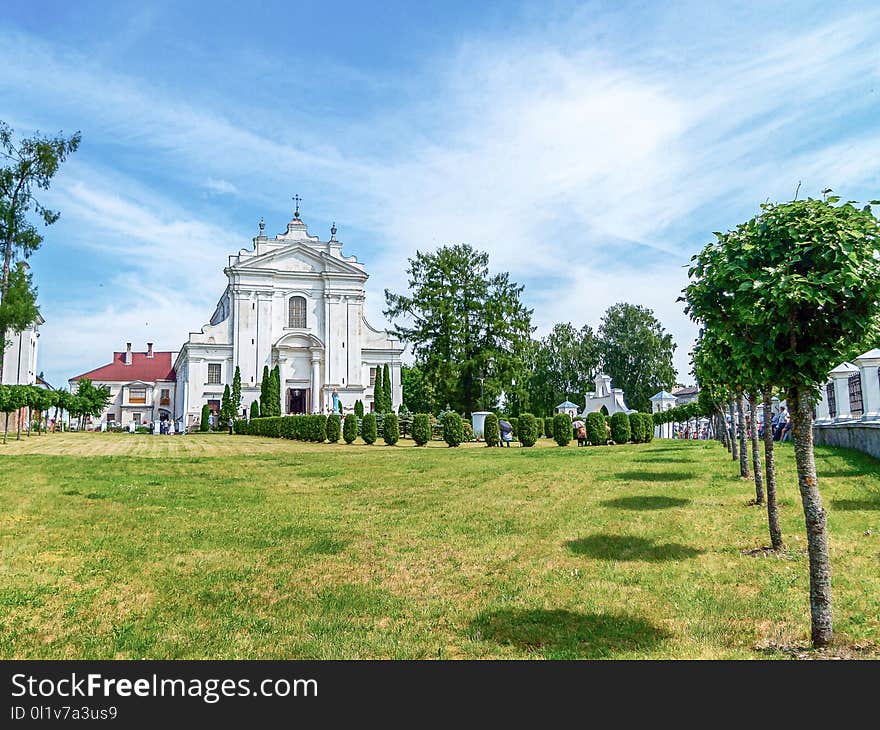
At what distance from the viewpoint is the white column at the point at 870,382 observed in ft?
53.4

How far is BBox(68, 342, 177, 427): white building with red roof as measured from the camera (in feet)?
200

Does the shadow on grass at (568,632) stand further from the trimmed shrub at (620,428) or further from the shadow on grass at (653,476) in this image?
the trimmed shrub at (620,428)

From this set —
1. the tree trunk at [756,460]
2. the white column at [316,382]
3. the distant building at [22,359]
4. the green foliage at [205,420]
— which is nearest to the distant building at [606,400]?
the white column at [316,382]

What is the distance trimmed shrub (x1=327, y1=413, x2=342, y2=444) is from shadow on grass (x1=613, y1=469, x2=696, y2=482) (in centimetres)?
1493

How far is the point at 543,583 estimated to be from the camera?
6309 mm

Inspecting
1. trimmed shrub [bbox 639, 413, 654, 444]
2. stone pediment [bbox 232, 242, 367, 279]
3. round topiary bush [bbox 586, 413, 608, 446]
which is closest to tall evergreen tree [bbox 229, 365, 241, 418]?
stone pediment [bbox 232, 242, 367, 279]

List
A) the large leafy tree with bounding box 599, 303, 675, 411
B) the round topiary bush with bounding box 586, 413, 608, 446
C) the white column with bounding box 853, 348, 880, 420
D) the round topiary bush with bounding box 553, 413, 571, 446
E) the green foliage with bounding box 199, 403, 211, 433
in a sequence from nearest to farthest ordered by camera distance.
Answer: the white column with bounding box 853, 348, 880, 420 < the round topiary bush with bounding box 586, 413, 608, 446 < the round topiary bush with bounding box 553, 413, 571, 446 < the green foliage with bounding box 199, 403, 211, 433 < the large leafy tree with bounding box 599, 303, 675, 411

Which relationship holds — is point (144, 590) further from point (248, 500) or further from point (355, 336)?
point (355, 336)

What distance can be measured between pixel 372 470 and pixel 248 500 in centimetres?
438

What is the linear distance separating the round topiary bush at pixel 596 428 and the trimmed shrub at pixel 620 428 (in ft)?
1.57

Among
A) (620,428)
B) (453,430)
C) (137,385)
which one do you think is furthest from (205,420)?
(620,428)

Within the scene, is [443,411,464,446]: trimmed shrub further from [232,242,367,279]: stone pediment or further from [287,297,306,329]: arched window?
[232,242,367,279]: stone pediment

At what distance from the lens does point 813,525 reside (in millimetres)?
4859

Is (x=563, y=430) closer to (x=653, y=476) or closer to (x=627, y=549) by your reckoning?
(x=653, y=476)
